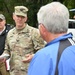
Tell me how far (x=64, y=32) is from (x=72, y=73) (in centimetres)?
41

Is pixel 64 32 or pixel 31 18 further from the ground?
pixel 64 32

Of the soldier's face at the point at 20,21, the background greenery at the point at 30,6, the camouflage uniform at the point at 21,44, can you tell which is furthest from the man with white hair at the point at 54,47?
the background greenery at the point at 30,6

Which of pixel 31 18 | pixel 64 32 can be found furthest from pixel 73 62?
pixel 31 18

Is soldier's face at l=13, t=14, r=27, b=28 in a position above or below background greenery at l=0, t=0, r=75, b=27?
above

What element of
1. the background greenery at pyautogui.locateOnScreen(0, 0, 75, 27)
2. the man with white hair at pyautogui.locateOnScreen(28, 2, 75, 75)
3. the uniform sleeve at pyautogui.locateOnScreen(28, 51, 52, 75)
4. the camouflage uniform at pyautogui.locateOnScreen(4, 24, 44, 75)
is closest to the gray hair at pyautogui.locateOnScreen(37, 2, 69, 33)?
the man with white hair at pyautogui.locateOnScreen(28, 2, 75, 75)

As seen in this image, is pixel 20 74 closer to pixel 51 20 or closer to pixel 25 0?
pixel 51 20

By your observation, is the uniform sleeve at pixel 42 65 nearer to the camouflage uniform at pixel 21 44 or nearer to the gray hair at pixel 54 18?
the gray hair at pixel 54 18

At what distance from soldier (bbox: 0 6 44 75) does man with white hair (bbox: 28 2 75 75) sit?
2.34 metres

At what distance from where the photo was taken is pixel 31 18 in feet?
87.2

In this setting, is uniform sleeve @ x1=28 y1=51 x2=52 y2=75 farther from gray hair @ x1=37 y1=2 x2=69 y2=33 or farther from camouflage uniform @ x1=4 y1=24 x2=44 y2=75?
camouflage uniform @ x1=4 y1=24 x2=44 y2=75

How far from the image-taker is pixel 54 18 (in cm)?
304

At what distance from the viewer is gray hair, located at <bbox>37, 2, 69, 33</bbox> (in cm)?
305

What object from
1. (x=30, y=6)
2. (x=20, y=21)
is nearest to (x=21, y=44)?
(x=20, y=21)

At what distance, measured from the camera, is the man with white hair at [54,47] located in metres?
2.92
